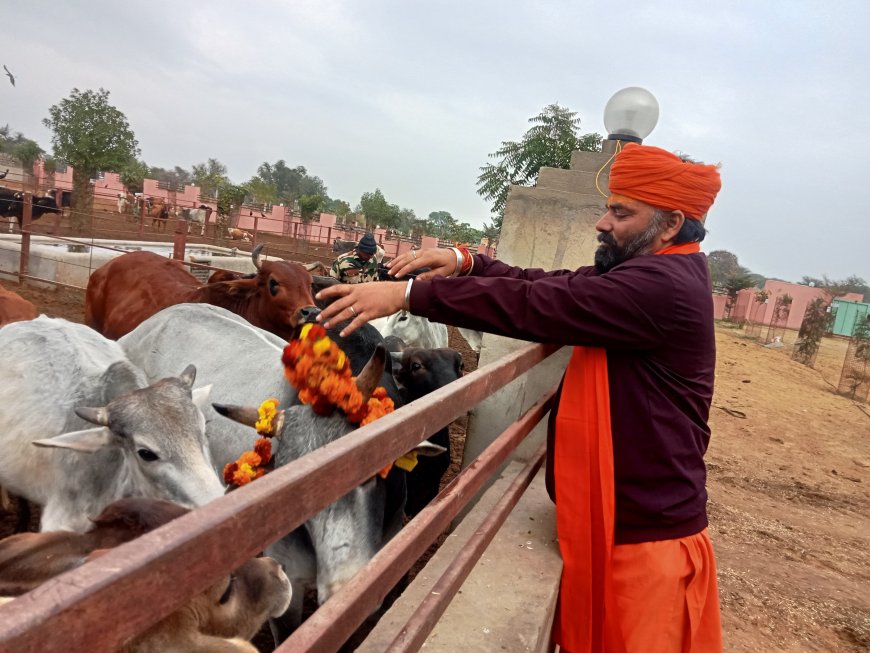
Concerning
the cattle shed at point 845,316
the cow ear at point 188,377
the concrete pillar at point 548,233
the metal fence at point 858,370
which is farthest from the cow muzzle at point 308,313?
the cattle shed at point 845,316

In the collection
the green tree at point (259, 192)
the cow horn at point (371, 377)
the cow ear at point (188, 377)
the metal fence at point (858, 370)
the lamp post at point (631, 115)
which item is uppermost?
the green tree at point (259, 192)

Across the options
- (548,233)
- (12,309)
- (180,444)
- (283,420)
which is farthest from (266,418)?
(12,309)

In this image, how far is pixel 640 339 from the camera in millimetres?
1883

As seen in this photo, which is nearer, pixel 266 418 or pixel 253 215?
pixel 266 418

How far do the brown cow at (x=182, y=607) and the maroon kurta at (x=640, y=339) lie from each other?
2.91 feet

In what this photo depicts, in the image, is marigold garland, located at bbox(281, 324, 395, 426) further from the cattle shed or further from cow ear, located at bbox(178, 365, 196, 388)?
the cattle shed

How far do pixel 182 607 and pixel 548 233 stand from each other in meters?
3.10

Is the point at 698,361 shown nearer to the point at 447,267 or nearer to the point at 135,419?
the point at 447,267

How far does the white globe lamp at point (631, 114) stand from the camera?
3.36 metres

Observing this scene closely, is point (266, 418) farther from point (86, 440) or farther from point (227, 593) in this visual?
point (227, 593)

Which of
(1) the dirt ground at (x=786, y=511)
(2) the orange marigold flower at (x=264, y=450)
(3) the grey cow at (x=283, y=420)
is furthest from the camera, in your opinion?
(1) the dirt ground at (x=786, y=511)

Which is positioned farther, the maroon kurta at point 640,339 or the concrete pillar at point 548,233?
the concrete pillar at point 548,233

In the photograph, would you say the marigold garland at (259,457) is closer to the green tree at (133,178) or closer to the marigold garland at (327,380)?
the marigold garland at (327,380)

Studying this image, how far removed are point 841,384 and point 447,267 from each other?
16.1m
